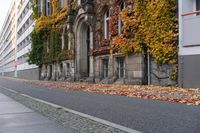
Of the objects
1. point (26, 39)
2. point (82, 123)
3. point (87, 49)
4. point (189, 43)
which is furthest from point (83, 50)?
point (26, 39)

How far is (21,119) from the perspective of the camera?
28.4 feet

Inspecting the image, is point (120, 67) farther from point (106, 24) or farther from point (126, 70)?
point (106, 24)

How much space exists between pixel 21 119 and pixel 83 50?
24.6 meters

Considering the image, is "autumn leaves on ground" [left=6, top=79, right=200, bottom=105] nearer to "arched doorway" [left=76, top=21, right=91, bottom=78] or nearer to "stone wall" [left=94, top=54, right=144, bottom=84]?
"stone wall" [left=94, top=54, right=144, bottom=84]

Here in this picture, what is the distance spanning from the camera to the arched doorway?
32688mm

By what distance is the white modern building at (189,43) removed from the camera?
16.6m

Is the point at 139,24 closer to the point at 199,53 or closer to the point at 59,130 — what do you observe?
the point at 199,53

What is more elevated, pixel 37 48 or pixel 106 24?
pixel 106 24

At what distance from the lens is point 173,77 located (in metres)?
18.2

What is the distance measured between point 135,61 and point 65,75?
14947mm

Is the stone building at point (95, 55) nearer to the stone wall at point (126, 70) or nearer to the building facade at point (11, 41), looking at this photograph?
the stone wall at point (126, 70)

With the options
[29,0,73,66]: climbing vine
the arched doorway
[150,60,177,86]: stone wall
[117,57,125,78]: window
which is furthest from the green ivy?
[150,60,177,86]: stone wall

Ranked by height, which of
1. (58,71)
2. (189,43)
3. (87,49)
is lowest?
(58,71)

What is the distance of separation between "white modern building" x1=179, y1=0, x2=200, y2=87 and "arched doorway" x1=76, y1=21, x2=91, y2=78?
15.7 meters
